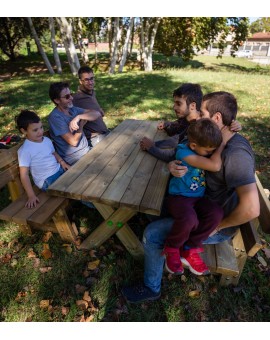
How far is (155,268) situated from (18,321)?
139cm

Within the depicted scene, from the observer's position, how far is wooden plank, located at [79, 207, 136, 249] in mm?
2473

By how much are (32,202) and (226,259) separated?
2.04 metres

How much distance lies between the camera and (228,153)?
188 cm

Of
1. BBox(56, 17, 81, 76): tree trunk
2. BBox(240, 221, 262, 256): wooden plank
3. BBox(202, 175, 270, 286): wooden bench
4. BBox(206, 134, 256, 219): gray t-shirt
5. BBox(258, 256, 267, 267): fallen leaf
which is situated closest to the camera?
BBox(206, 134, 256, 219): gray t-shirt

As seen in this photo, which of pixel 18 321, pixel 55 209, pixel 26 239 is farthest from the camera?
pixel 26 239

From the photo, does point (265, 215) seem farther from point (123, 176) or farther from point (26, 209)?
point (26, 209)

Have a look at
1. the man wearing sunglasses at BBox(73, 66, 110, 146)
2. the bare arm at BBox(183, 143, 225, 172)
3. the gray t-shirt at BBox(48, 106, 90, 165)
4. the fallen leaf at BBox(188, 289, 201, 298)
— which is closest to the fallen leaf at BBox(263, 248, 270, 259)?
the fallen leaf at BBox(188, 289, 201, 298)

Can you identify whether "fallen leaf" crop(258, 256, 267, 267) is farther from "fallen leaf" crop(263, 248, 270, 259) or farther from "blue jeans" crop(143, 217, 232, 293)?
"blue jeans" crop(143, 217, 232, 293)

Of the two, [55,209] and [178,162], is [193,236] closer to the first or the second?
[178,162]

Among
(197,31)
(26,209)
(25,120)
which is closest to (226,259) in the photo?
(26,209)

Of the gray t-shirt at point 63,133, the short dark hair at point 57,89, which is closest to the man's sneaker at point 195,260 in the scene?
the gray t-shirt at point 63,133

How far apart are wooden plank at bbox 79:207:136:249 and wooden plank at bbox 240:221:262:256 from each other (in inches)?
40.2

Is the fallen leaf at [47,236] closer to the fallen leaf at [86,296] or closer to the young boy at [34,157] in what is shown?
the young boy at [34,157]
